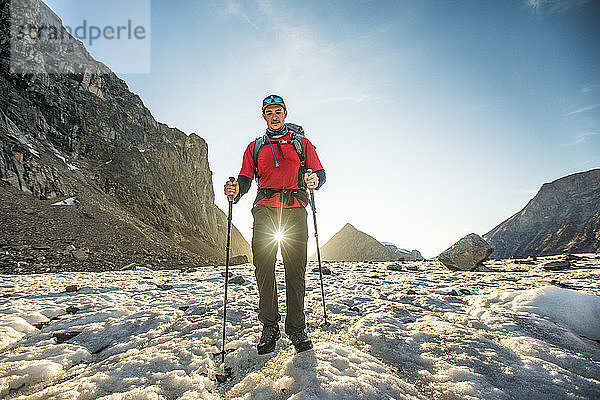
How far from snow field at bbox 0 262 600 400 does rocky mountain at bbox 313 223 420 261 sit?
44252 mm

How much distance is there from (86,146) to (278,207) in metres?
38.4

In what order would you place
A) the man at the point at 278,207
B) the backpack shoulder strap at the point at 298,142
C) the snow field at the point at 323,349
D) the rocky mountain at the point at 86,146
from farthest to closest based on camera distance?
1. the rocky mountain at the point at 86,146
2. the backpack shoulder strap at the point at 298,142
3. the man at the point at 278,207
4. the snow field at the point at 323,349

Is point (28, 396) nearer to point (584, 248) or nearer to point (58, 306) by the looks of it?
point (58, 306)

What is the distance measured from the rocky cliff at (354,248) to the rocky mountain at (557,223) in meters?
41.8

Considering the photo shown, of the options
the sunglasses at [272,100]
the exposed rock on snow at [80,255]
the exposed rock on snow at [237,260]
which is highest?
the sunglasses at [272,100]

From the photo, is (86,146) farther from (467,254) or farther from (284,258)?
(467,254)

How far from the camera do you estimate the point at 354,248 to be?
170 feet

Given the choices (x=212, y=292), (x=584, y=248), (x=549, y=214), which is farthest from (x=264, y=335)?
(x=549, y=214)

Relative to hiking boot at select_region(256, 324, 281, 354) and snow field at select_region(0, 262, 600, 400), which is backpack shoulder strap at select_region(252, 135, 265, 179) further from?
snow field at select_region(0, 262, 600, 400)

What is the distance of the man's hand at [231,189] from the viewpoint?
13.6 feet

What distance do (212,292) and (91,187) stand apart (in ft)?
88.0

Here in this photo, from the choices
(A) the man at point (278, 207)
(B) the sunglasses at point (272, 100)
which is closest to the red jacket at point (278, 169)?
(A) the man at point (278, 207)

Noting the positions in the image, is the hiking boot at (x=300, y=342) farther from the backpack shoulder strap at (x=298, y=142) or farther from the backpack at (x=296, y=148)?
the backpack shoulder strap at (x=298, y=142)

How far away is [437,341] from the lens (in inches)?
136
